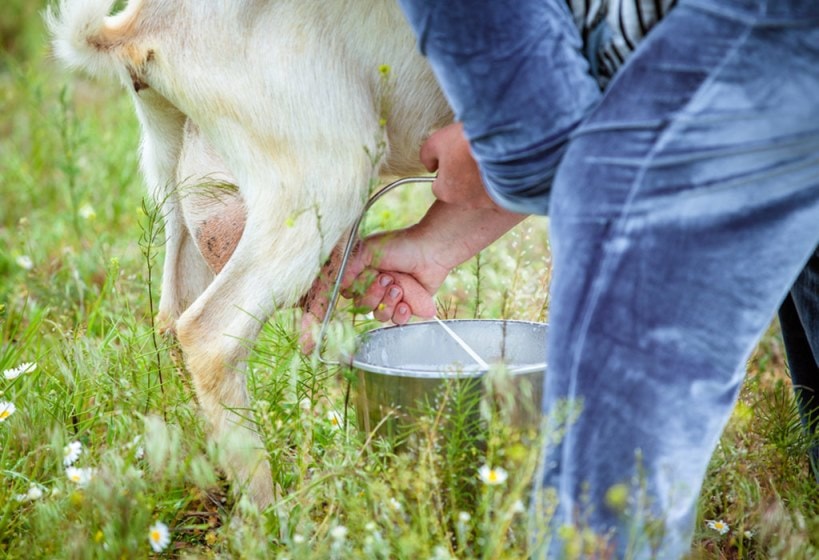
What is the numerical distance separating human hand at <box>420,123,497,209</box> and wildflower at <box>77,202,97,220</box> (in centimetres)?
169

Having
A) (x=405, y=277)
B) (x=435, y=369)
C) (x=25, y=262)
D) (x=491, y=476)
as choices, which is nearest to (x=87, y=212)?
(x=25, y=262)

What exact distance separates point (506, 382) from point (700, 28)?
523 mm

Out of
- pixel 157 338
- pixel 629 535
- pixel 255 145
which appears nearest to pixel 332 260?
pixel 255 145

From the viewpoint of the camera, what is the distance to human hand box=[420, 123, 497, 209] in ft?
5.60

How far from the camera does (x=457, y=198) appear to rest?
1769 millimetres

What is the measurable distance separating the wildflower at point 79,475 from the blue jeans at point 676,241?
2.52ft

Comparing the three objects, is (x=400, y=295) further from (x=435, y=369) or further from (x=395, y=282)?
(x=435, y=369)

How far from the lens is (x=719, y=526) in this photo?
1.66 meters

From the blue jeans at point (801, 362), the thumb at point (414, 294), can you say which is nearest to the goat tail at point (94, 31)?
the thumb at point (414, 294)

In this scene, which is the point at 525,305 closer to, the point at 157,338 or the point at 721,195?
the point at 157,338

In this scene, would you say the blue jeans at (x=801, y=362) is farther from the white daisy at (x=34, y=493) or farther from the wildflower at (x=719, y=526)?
the white daisy at (x=34, y=493)

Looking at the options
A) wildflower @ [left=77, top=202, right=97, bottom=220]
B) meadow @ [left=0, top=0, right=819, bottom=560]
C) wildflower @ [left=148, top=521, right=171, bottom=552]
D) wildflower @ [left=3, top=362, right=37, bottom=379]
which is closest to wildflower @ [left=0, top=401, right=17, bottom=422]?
meadow @ [left=0, top=0, right=819, bottom=560]

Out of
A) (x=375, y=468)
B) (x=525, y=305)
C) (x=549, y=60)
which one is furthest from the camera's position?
(x=525, y=305)

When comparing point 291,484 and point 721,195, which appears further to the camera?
point 291,484
